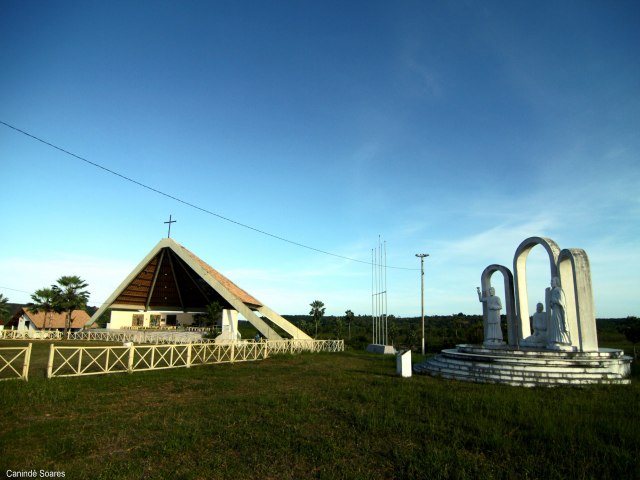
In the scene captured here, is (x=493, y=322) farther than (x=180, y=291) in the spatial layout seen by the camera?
No

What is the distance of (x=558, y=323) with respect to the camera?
12562mm

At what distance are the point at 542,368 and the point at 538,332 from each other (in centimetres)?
362

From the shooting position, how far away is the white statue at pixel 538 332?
13695 millimetres

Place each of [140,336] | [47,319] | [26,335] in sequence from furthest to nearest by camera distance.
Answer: [47,319], [26,335], [140,336]

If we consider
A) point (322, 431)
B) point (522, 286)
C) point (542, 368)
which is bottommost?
point (322, 431)

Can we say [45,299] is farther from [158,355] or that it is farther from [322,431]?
[322,431]

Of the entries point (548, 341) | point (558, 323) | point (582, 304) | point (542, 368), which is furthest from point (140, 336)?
point (582, 304)

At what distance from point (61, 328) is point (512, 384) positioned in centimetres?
5317

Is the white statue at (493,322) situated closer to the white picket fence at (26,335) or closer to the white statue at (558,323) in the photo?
the white statue at (558,323)

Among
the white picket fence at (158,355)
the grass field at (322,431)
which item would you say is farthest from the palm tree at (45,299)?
the grass field at (322,431)

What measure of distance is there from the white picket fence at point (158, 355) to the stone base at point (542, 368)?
1051 centimetres

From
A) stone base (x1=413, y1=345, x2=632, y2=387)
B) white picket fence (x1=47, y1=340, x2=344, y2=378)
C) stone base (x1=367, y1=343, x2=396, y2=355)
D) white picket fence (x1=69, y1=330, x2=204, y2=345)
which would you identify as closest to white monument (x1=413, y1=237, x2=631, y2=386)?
stone base (x1=413, y1=345, x2=632, y2=387)

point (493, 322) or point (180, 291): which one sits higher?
point (180, 291)

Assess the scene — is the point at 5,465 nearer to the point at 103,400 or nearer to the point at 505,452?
the point at 103,400
